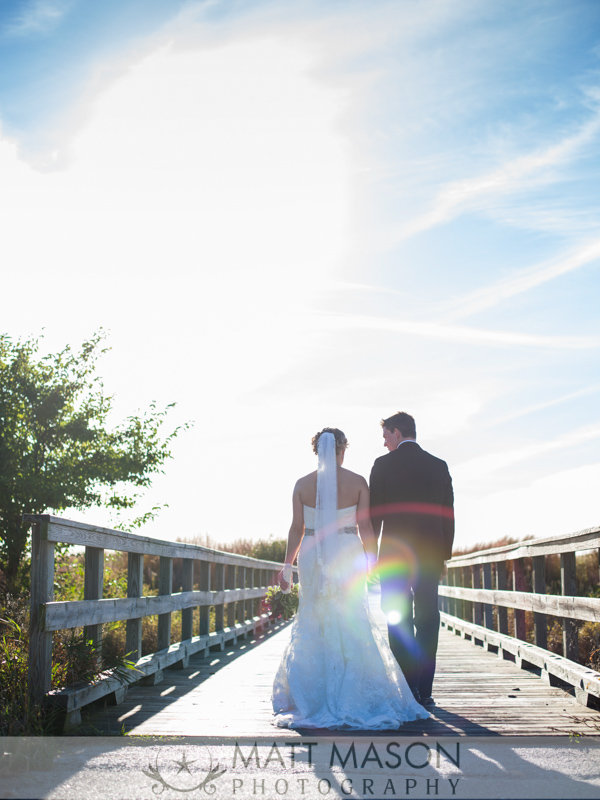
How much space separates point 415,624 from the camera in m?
5.55

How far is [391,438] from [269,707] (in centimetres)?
217

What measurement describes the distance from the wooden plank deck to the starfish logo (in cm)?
52

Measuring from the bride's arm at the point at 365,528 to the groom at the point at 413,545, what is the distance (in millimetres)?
59

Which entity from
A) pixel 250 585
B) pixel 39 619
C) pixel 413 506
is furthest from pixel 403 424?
pixel 250 585

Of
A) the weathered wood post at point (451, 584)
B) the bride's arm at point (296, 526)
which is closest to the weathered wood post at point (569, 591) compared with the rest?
the bride's arm at point (296, 526)

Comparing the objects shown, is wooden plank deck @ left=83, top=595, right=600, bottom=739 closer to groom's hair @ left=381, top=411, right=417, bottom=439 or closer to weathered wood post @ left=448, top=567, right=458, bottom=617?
groom's hair @ left=381, top=411, right=417, bottom=439

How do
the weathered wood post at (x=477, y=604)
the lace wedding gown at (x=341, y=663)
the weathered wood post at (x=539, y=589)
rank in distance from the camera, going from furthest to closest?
the weathered wood post at (x=477, y=604)
the weathered wood post at (x=539, y=589)
the lace wedding gown at (x=341, y=663)

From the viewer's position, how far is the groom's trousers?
5.48m

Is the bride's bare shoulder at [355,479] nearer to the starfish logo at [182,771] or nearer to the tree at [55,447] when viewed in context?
the starfish logo at [182,771]

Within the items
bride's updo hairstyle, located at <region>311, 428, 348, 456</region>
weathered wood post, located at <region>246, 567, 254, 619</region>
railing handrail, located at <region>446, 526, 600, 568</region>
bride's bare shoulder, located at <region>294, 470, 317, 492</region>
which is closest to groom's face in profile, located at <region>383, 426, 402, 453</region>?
bride's updo hairstyle, located at <region>311, 428, 348, 456</region>

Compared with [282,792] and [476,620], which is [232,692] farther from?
[476,620]

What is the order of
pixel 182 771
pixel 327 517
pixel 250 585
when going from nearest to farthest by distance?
pixel 182 771
pixel 327 517
pixel 250 585

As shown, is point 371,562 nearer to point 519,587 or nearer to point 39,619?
point 39,619

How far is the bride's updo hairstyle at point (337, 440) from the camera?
5.86 m
